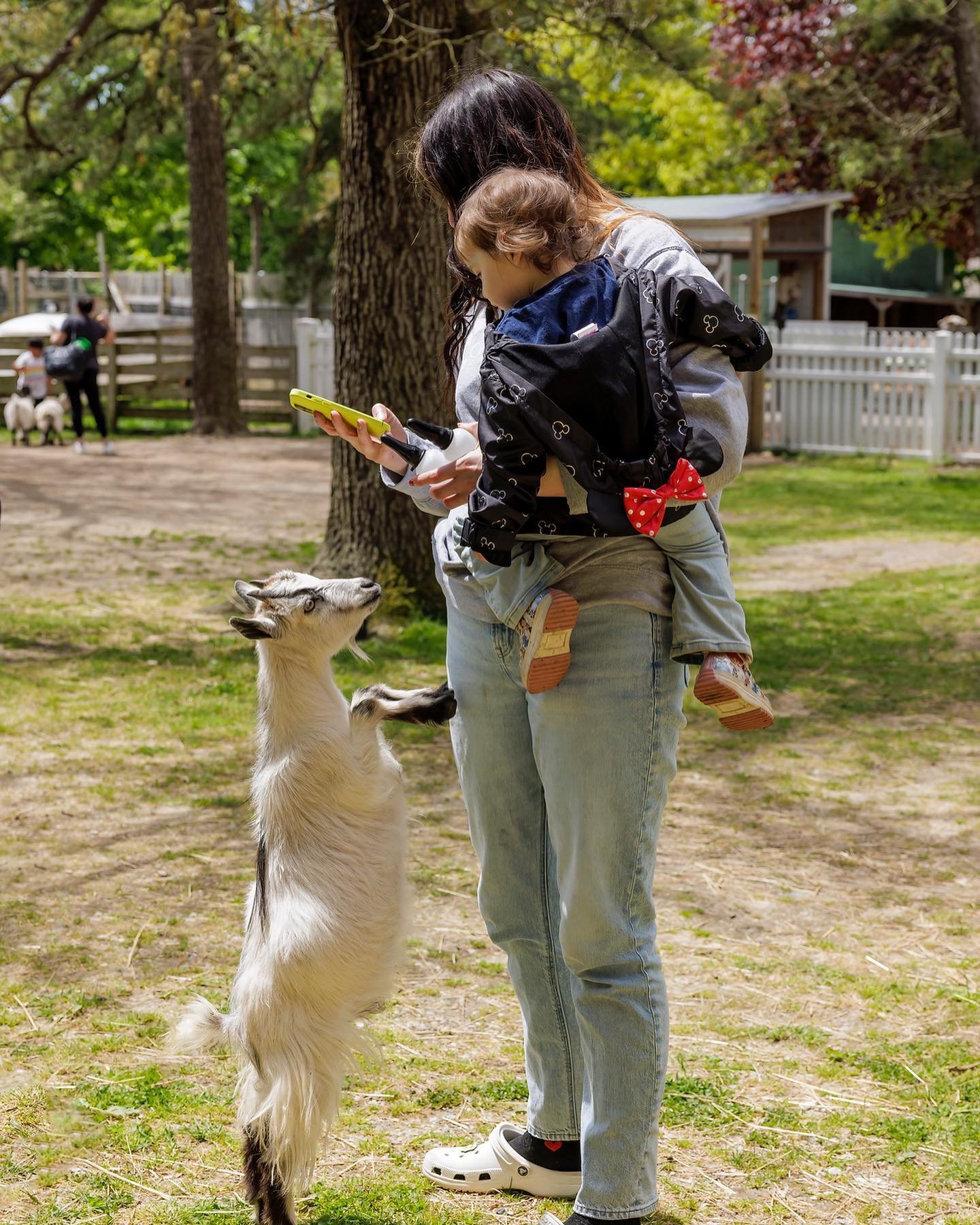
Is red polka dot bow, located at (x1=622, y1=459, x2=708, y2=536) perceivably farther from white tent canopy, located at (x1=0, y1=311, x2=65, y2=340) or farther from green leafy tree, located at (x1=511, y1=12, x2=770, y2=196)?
green leafy tree, located at (x1=511, y1=12, x2=770, y2=196)

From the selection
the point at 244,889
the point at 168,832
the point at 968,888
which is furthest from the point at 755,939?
the point at 168,832

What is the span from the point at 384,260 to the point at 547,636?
5.52m

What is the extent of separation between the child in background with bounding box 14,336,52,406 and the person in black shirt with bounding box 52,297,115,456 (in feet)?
1.77

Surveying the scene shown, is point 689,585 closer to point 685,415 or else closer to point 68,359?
point 685,415

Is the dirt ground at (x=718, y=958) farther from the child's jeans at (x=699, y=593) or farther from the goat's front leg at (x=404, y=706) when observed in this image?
the child's jeans at (x=699, y=593)

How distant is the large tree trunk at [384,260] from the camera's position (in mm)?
7078

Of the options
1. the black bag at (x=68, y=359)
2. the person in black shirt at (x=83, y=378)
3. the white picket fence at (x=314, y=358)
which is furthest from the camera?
the white picket fence at (x=314, y=358)

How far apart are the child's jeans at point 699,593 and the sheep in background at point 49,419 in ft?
53.8

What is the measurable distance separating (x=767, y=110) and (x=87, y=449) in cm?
1161

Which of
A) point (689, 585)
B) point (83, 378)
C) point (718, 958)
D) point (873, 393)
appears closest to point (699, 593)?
point (689, 585)

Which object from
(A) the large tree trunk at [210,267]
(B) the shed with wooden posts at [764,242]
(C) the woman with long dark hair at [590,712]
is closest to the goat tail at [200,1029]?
(C) the woman with long dark hair at [590,712]

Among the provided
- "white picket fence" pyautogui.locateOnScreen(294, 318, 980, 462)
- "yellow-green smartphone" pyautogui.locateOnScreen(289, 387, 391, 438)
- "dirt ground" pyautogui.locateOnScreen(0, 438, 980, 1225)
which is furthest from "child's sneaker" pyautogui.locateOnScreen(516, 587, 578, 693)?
"white picket fence" pyautogui.locateOnScreen(294, 318, 980, 462)

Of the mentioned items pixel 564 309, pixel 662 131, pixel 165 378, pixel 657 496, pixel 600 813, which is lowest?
pixel 600 813

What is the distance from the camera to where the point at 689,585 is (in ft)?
7.35
